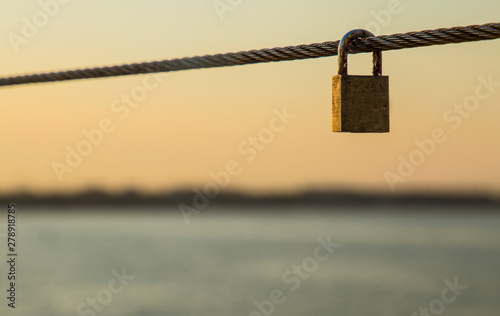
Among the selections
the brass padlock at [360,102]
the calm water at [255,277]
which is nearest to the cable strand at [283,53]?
the brass padlock at [360,102]

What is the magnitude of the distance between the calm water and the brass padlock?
10.9 m

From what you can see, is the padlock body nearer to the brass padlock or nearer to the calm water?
the brass padlock

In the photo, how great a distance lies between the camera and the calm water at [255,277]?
528 inches

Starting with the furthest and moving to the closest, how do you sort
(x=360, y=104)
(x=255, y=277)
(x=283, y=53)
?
(x=255, y=277), (x=360, y=104), (x=283, y=53)

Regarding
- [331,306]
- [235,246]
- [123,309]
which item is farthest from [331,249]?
[123,309]

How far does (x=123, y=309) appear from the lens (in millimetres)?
12836

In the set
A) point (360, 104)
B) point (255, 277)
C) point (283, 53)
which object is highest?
point (283, 53)

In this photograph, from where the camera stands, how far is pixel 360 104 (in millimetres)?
2021

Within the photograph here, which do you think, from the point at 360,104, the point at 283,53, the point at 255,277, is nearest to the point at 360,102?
the point at 360,104

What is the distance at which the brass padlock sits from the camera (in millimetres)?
1987

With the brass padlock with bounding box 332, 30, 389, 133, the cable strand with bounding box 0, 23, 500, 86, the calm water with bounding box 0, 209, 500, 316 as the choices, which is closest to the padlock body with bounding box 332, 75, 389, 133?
the brass padlock with bounding box 332, 30, 389, 133

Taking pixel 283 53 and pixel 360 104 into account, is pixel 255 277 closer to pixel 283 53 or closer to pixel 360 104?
pixel 360 104

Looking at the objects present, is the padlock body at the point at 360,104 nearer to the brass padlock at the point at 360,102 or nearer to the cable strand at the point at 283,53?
the brass padlock at the point at 360,102

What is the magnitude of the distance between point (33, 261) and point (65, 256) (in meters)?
1.16
